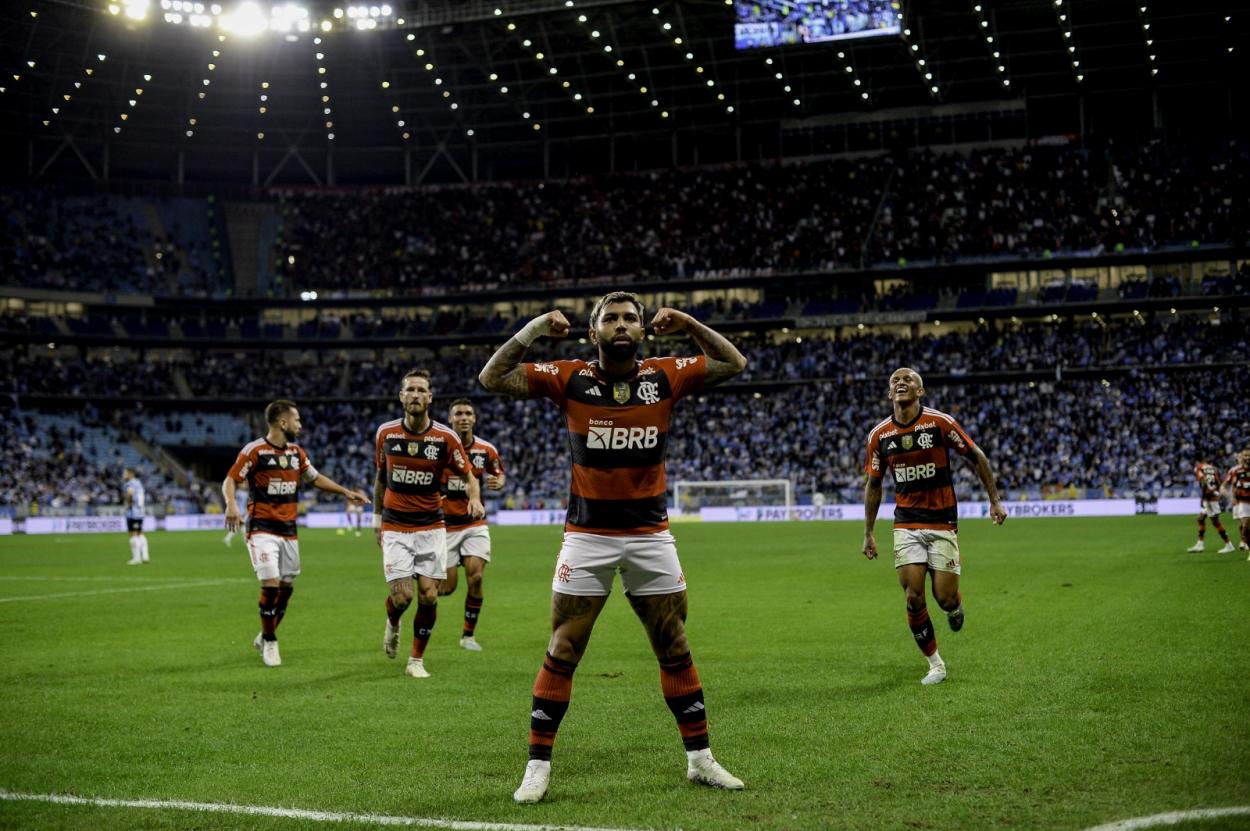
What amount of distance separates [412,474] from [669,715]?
4724 mm

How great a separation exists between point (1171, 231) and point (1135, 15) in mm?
12496

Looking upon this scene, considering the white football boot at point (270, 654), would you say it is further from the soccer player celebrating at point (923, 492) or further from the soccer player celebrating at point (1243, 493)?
the soccer player celebrating at point (1243, 493)

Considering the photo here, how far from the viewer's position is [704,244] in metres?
76.3

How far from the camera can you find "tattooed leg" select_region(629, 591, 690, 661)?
749 cm

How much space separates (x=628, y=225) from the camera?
260 ft

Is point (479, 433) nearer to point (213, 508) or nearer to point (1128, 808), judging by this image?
point (213, 508)

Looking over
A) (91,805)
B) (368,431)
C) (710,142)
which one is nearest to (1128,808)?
(91,805)

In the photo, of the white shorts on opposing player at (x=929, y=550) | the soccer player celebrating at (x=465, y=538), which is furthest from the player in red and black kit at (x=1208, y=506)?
the soccer player celebrating at (x=465, y=538)

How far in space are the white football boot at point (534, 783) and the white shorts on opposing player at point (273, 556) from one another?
763 centimetres

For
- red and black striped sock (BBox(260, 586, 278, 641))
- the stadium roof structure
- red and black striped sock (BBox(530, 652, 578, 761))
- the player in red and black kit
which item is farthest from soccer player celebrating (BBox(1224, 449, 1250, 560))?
the stadium roof structure

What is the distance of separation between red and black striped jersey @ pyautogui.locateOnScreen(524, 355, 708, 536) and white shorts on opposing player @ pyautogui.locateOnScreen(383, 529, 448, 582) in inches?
231

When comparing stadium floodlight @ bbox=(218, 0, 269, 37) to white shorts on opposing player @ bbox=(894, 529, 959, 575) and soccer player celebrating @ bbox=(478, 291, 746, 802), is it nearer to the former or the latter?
white shorts on opposing player @ bbox=(894, 529, 959, 575)

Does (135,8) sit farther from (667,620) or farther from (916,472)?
(667,620)

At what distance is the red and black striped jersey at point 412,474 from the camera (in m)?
13.2
